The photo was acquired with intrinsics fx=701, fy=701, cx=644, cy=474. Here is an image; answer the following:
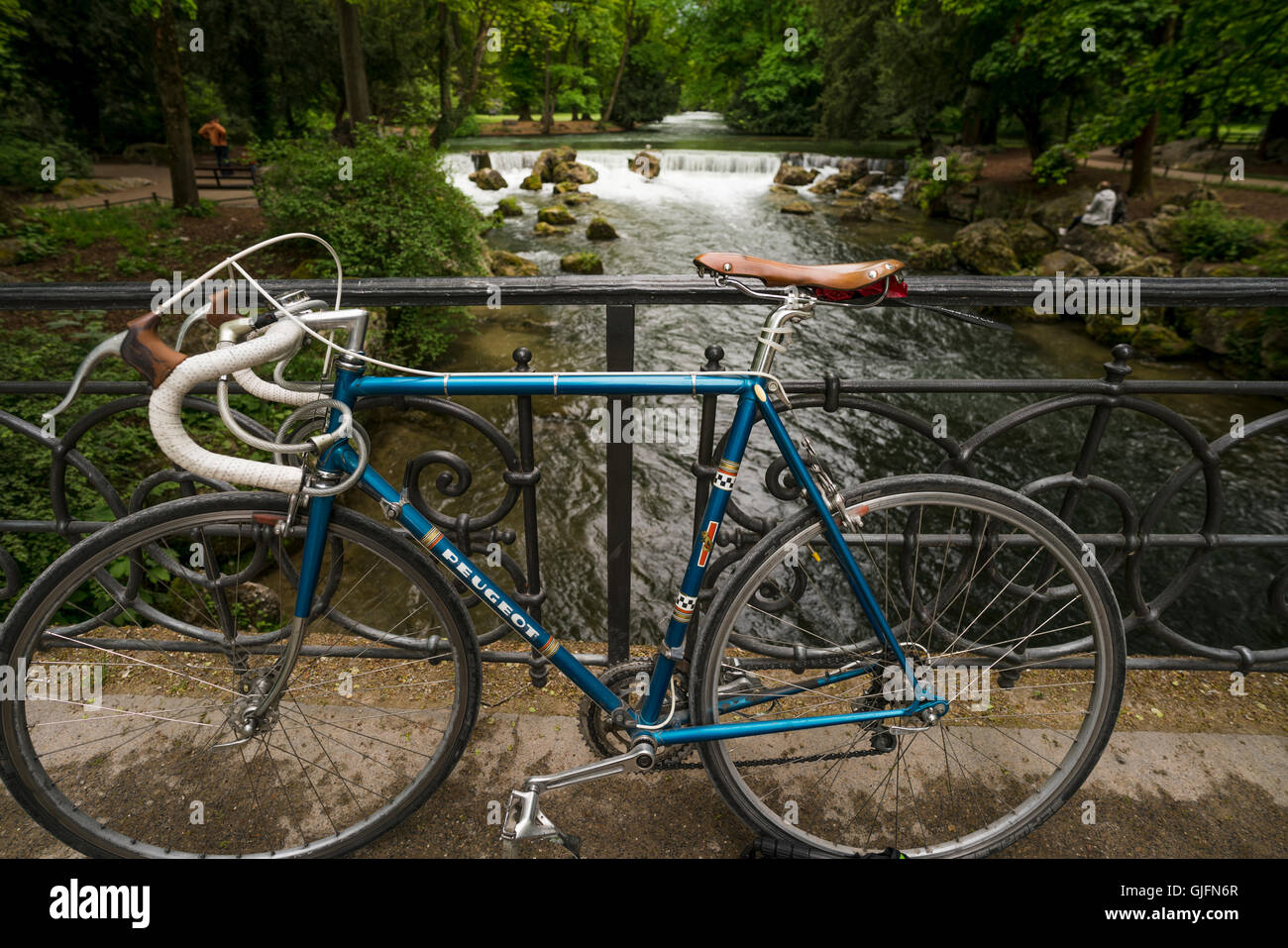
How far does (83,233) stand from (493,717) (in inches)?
504

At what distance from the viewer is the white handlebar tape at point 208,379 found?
1.56 m

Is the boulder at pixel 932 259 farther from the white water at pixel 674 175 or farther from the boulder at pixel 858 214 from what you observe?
the white water at pixel 674 175

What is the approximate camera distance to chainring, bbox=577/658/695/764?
199 centimetres

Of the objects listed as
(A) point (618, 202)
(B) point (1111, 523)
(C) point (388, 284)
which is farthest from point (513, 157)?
(C) point (388, 284)

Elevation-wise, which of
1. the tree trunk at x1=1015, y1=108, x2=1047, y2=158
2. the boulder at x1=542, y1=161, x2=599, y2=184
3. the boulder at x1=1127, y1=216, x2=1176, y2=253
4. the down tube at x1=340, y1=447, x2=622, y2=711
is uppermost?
the tree trunk at x1=1015, y1=108, x2=1047, y2=158

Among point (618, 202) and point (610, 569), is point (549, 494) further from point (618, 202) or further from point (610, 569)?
point (618, 202)

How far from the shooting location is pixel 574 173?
22453 millimetres

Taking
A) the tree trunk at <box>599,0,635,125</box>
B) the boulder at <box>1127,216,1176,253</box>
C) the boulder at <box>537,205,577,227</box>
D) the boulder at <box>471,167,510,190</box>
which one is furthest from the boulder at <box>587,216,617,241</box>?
the tree trunk at <box>599,0,635,125</box>

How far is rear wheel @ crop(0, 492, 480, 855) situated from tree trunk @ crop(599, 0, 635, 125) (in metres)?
45.1

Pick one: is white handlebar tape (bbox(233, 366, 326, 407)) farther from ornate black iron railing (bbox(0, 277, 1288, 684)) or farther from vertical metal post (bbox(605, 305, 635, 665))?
vertical metal post (bbox(605, 305, 635, 665))

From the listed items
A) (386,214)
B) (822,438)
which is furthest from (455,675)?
(386,214)

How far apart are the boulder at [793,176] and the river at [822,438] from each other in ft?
27.0

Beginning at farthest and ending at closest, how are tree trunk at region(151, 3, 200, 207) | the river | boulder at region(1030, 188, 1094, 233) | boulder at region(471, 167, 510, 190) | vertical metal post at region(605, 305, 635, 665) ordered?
boulder at region(471, 167, 510, 190) → boulder at region(1030, 188, 1094, 233) → tree trunk at region(151, 3, 200, 207) → the river → vertical metal post at region(605, 305, 635, 665)

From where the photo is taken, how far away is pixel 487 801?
7.13ft
